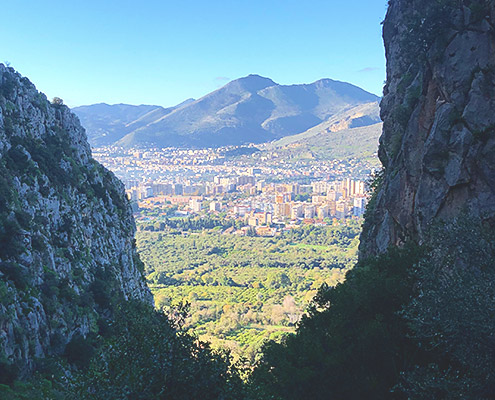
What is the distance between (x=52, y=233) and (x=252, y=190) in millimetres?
115153

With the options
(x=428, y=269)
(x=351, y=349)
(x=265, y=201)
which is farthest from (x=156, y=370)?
(x=265, y=201)

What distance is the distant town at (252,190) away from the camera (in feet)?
316

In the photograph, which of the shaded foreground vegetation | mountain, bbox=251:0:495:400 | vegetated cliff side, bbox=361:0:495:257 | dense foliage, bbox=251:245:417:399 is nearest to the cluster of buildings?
vegetated cliff side, bbox=361:0:495:257

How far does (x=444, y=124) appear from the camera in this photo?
10898 mm

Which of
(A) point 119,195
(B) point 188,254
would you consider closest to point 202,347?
(A) point 119,195

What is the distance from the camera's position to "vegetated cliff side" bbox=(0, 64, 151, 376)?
10.5 meters

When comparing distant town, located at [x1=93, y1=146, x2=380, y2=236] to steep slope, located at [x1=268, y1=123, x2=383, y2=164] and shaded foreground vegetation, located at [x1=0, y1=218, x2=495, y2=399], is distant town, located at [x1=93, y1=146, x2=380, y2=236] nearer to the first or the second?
steep slope, located at [x1=268, y1=123, x2=383, y2=164]

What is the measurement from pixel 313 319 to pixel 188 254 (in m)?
58.4

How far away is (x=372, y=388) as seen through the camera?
24.7 feet

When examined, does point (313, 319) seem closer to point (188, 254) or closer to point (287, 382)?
point (287, 382)

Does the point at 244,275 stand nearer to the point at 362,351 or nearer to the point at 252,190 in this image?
the point at 362,351

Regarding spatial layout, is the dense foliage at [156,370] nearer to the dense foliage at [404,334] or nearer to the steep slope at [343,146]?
the dense foliage at [404,334]

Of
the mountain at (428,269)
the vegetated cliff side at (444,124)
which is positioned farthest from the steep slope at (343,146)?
the mountain at (428,269)

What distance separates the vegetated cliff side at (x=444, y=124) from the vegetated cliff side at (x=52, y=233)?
8707 millimetres
